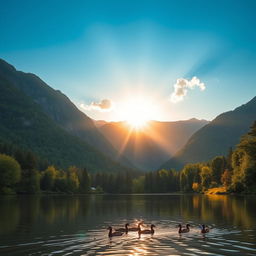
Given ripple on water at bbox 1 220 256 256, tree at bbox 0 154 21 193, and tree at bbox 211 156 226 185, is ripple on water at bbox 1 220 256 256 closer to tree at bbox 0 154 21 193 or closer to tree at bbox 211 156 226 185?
tree at bbox 0 154 21 193

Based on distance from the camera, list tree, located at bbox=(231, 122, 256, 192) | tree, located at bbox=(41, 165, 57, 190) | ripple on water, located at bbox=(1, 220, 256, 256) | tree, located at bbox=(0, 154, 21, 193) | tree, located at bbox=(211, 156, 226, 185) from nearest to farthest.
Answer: ripple on water, located at bbox=(1, 220, 256, 256) → tree, located at bbox=(231, 122, 256, 192) → tree, located at bbox=(0, 154, 21, 193) → tree, located at bbox=(41, 165, 57, 190) → tree, located at bbox=(211, 156, 226, 185)

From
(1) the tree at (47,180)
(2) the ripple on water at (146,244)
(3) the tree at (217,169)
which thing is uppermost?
(3) the tree at (217,169)

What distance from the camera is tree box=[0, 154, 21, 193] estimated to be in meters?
149

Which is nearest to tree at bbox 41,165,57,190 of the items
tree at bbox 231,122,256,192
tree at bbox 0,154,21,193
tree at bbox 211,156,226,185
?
tree at bbox 0,154,21,193

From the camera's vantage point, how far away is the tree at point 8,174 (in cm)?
14888

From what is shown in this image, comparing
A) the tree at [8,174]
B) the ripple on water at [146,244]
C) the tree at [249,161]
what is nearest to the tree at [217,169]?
the tree at [249,161]

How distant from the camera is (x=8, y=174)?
492ft

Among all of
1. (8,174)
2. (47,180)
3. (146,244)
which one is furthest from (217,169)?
(146,244)

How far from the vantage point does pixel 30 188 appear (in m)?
168

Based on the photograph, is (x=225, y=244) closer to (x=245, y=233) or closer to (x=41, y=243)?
(x=245, y=233)

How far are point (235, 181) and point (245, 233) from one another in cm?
10395

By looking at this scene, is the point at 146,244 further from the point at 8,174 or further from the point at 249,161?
the point at 8,174

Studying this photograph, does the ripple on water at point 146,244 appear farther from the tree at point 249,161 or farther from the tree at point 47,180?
the tree at point 47,180

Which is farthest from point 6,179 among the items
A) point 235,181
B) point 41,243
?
point 41,243
